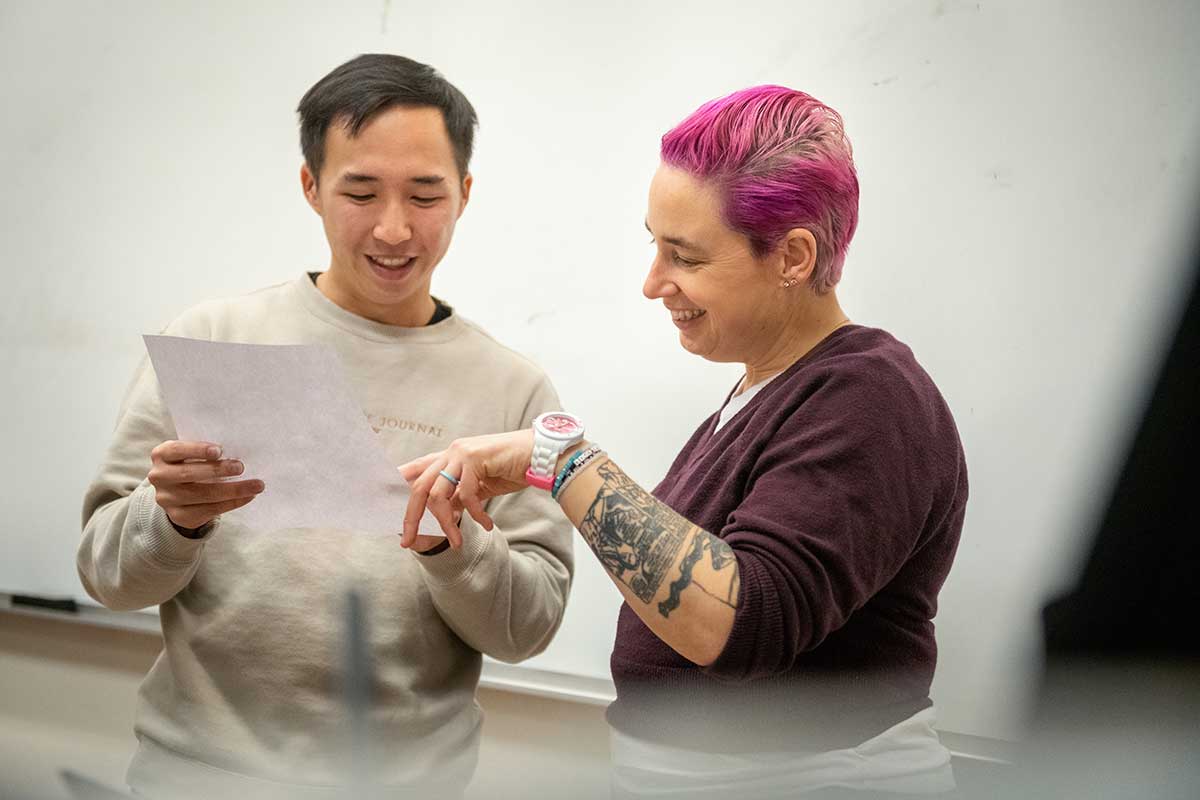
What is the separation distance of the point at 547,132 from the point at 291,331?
0.69 meters

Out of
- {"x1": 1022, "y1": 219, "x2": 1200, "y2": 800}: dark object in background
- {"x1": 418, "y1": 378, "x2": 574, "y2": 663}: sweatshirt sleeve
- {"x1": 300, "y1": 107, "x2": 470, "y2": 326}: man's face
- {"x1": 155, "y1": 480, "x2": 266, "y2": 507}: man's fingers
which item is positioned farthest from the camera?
{"x1": 300, "y1": 107, "x2": 470, "y2": 326}: man's face

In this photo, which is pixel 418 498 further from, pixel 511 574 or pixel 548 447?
pixel 511 574

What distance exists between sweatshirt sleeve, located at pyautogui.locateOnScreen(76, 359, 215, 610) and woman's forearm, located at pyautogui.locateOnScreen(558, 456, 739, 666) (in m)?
0.52

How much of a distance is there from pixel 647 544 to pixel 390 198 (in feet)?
2.12

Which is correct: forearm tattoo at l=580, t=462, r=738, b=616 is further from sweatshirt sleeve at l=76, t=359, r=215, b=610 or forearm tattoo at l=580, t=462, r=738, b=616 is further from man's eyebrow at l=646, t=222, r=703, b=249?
sweatshirt sleeve at l=76, t=359, r=215, b=610

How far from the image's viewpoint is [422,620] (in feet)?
4.44

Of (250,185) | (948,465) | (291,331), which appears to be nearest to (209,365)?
(291,331)

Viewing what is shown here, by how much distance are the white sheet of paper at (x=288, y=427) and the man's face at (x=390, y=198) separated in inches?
14.5

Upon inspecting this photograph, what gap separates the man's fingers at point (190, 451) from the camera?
1093 mm

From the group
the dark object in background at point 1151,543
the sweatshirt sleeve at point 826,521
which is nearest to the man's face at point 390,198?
the sweatshirt sleeve at point 826,521

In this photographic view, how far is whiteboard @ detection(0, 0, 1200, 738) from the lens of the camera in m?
1.52

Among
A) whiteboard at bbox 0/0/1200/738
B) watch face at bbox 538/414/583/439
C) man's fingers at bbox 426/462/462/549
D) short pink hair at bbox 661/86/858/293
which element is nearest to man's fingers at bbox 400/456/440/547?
man's fingers at bbox 426/462/462/549

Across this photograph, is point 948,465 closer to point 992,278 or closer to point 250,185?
point 992,278

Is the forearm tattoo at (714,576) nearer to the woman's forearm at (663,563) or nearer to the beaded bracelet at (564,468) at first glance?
the woman's forearm at (663,563)
